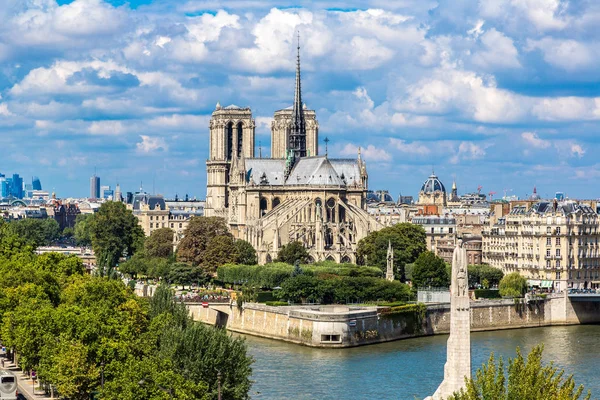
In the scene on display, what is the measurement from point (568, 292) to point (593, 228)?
10266 millimetres

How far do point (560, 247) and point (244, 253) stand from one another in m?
29.1

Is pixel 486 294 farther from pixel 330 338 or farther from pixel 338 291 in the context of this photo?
pixel 330 338

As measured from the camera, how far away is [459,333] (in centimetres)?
4284

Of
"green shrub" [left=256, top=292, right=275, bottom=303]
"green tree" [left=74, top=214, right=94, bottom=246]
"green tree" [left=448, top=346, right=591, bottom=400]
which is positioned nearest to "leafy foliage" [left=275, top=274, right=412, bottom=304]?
"green shrub" [left=256, top=292, right=275, bottom=303]

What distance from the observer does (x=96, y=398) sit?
1956 inches

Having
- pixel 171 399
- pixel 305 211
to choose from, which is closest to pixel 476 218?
pixel 305 211

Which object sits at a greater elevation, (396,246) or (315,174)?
(315,174)

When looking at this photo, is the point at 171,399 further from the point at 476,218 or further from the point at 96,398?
the point at 476,218

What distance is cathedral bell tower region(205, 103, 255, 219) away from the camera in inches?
6063

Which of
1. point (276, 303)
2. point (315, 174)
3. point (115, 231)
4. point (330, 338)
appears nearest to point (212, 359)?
point (330, 338)

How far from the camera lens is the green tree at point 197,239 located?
121375 mm

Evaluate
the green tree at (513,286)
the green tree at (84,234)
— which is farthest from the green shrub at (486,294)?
the green tree at (84,234)

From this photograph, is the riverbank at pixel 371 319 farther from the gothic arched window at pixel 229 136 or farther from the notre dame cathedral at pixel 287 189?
the gothic arched window at pixel 229 136

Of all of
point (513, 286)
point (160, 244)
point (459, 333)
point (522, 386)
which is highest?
point (160, 244)
